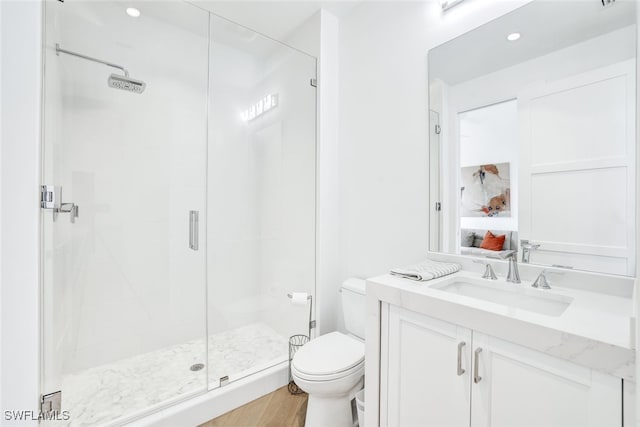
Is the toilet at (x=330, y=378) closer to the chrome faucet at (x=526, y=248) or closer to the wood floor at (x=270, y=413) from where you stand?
the wood floor at (x=270, y=413)

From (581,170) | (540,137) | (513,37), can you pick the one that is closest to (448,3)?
(513,37)

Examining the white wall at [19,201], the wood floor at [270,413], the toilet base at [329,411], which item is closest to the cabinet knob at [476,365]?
the toilet base at [329,411]

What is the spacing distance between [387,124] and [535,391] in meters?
1.49

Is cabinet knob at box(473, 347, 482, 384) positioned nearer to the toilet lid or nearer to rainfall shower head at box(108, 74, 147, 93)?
the toilet lid

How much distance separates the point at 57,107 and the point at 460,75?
2130mm

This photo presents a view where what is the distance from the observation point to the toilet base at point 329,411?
144 centimetres

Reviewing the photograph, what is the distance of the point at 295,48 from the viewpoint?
88.8 inches

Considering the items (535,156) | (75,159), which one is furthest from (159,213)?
(535,156)

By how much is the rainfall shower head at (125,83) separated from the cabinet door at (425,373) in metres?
2.11

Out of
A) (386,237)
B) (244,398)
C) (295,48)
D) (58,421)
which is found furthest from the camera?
(295,48)

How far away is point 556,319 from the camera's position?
0.87 m

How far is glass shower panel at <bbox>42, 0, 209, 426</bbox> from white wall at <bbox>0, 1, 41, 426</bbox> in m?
0.28

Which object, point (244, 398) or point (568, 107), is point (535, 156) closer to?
point (568, 107)

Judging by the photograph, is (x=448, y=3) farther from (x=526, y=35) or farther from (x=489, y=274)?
(x=489, y=274)
